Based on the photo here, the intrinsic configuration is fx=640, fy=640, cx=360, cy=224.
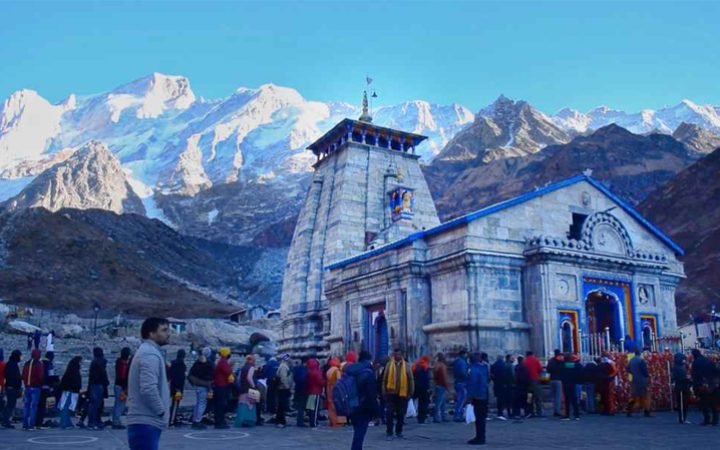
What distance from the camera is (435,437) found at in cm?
1237

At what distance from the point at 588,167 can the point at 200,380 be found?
300ft

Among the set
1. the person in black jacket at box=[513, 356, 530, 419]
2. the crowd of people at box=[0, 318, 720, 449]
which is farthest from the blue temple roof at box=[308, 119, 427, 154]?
the person in black jacket at box=[513, 356, 530, 419]

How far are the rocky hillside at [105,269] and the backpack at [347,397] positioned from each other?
57.8 m

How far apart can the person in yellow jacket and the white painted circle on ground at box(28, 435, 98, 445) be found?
5442 mm

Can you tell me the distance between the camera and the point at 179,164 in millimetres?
182625

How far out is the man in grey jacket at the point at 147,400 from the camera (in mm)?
5676

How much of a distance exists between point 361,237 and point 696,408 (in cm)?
1833

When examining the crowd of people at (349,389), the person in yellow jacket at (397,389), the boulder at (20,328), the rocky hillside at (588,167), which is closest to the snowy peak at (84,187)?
the rocky hillside at (588,167)

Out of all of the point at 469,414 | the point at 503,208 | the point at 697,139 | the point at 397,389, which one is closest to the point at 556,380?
the point at 469,414

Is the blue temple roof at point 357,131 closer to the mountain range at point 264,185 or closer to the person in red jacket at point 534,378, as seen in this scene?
the person in red jacket at point 534,378

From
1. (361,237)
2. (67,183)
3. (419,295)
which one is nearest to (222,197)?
(67,183)

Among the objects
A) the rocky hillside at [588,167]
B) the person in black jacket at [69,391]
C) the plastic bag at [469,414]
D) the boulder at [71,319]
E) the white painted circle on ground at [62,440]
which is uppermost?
the rocky hillside at [588,167]

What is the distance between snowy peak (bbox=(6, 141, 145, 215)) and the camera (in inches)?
5098

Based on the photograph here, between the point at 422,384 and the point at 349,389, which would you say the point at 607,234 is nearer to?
the point at 422,384
